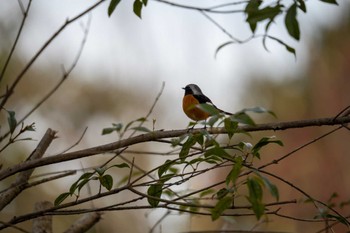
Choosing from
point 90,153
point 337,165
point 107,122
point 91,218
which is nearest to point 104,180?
point 90,153

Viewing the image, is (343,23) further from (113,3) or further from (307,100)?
(113,3)

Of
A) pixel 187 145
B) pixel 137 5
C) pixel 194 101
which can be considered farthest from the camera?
pixel 194 101

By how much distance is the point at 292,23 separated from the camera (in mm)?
1109

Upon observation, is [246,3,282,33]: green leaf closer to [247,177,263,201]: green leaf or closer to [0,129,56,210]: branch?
[247,177,263,201]: green leaf

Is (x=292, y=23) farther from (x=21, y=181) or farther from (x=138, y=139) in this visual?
(x=21, y=181)

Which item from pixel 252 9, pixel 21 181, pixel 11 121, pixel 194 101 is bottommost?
pixel 21 181

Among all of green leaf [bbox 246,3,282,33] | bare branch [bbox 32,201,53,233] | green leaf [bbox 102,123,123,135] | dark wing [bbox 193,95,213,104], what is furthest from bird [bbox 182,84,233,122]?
green leaf [bbox 246,3,282,33]

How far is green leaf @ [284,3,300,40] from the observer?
1.11 m

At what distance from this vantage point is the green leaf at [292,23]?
1106 millimetres

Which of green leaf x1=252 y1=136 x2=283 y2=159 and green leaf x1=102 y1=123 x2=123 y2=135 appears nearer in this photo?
green leaf x1=252 y1=136 x2=283 y2=159

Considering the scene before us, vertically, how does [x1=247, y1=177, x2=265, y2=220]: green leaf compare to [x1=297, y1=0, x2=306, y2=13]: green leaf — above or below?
below

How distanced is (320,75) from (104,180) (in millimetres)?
10561

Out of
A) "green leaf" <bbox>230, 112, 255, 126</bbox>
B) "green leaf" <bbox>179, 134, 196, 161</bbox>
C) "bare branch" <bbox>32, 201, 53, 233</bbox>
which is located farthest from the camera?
"bare branch" <bbox>32, 201, 53, 233</bbox>

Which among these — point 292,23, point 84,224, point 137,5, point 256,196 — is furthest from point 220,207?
point 84,224
